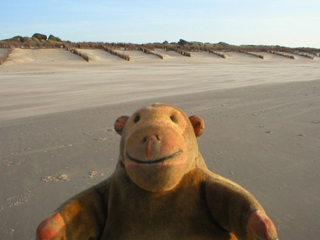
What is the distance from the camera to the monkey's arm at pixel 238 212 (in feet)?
5.27

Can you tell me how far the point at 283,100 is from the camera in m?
8.11

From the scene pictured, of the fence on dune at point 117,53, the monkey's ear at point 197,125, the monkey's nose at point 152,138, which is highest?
the monkey's nose at point 152,138

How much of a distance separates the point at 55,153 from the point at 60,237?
2.78 m

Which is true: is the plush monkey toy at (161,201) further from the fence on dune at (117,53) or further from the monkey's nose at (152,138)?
the fence on dune at (117,53)

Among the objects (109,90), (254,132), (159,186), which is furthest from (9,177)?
(109,90)

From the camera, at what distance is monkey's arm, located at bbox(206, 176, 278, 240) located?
5.27 ft

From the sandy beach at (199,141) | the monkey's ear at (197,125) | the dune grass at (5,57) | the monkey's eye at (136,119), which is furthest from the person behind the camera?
the dune grass at (5,57)

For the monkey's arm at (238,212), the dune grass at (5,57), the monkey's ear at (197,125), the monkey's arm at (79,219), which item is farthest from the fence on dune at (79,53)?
the monkey's arm at (238,212)

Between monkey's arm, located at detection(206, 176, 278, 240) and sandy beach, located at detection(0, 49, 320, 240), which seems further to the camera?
sandy beach, located at detection(0, 49, 320, 240)

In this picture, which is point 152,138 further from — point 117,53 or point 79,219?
point 117,53

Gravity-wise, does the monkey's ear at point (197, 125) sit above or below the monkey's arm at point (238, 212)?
above

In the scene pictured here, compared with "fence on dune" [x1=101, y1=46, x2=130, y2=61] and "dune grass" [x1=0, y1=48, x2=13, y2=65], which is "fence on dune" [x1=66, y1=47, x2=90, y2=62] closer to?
"fence on dune" [x1=101, y1=46, x2=130, y2=61]

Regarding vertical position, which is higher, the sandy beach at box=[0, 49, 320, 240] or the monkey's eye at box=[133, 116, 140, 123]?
the monkey's eye at box=[133, 116, 140, 123]

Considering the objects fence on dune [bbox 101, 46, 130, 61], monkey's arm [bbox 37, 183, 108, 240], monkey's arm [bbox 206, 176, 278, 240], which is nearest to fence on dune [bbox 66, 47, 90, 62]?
fence on dune [bbox 101, 46, 130, 61]
